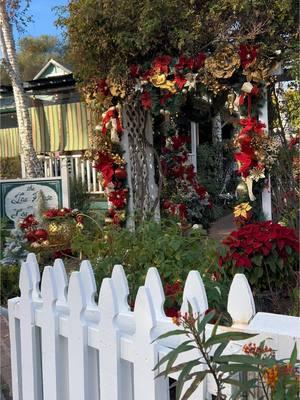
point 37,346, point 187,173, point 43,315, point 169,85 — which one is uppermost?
point 169,85

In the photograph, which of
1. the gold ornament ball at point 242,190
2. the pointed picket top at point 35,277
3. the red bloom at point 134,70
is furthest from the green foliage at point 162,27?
the pointed picket top at point 35,277

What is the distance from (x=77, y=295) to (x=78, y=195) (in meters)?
6.57

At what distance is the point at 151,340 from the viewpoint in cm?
177

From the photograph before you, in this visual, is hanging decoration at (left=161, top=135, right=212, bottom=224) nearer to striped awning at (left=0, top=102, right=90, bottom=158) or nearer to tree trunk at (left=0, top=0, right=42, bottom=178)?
striped awning at (left=0, top=102, right=90, bottom=158)

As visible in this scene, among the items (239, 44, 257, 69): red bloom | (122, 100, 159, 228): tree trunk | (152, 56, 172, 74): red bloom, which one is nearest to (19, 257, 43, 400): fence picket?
(239, 44, 257, 69): red bloom

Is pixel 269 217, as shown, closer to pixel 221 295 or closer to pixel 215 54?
pixel 215 54

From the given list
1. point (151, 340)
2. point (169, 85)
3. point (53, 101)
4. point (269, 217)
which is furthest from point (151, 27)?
point (53, 101)

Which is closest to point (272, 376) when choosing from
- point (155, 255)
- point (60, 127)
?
point (155, 255)

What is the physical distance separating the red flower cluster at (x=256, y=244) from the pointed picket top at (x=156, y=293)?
0.86 meters

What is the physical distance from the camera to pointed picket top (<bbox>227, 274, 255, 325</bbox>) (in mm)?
1585

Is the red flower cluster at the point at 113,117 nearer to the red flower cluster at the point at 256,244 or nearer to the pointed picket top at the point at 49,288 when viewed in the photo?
the red flower cluster at the point at 256,244

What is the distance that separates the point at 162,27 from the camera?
5.52 m

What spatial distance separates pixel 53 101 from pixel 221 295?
9.22 metres

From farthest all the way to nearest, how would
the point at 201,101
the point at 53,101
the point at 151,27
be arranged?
1. the point at 53,101
2. the point at 201,101
3. the point at 151,27
